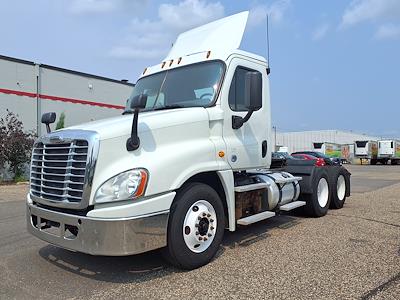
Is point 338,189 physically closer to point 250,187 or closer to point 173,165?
point 250,187

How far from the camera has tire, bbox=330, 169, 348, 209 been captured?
377 inches

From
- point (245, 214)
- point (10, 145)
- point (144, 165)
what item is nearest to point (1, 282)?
point (144, 165)

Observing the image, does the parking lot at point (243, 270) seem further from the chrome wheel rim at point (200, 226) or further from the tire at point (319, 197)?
the tire at point (319, 197)

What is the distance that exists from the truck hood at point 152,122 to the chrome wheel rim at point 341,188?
556cm

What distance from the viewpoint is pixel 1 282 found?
4738 millimetres

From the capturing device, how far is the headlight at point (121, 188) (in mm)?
4445

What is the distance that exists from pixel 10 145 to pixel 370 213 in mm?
15159

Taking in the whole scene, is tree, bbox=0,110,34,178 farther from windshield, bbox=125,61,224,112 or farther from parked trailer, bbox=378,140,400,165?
parked trailer, bbox=378,140,400,165

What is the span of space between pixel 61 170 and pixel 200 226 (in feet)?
5.74

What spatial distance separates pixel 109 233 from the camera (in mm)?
4355

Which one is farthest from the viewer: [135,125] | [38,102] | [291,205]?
[38,102]

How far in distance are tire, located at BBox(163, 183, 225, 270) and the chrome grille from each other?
3.61 ft

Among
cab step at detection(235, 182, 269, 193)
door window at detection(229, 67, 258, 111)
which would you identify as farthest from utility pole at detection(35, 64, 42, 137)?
door window at detection(229, 67, 258, 111)

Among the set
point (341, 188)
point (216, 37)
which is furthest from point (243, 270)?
point (341, 188)
